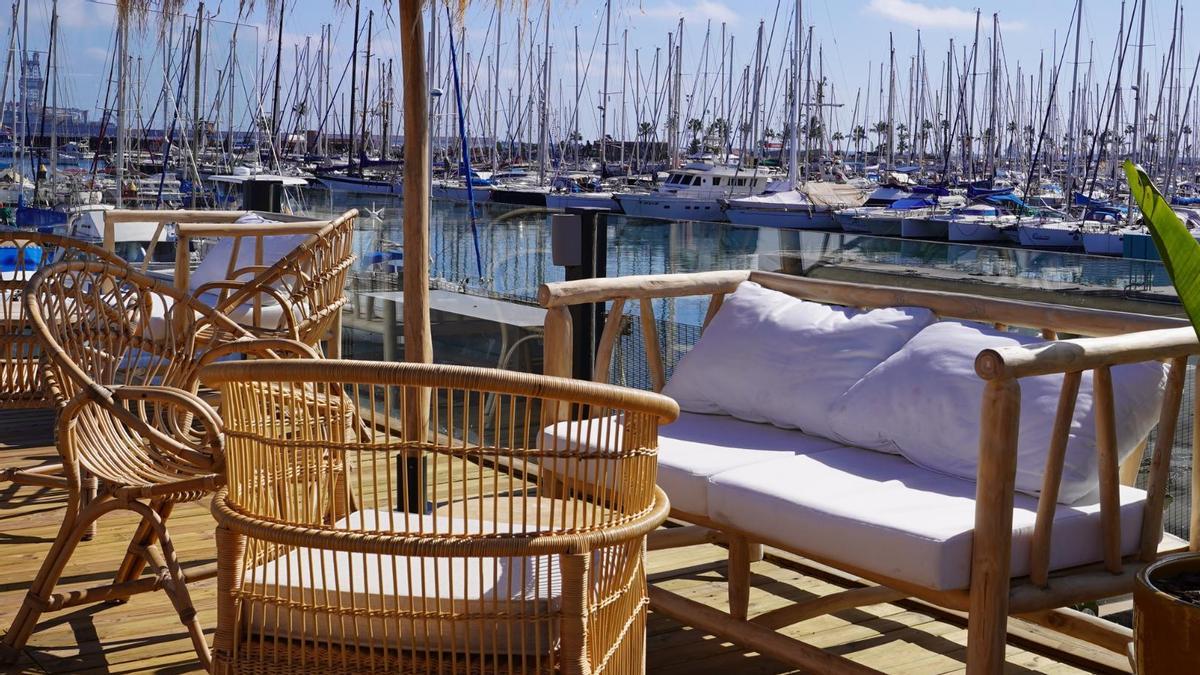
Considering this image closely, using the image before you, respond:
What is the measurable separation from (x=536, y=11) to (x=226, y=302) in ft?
4.47

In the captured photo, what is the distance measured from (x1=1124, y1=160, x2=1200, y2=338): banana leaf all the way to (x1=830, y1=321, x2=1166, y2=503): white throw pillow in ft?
2.43

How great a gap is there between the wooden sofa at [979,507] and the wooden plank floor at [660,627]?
0.63 feet

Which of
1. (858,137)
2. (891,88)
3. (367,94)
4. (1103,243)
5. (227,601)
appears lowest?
(227,601)

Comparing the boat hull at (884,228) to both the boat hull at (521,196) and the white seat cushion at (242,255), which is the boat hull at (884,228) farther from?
the boat hull at (521,196)

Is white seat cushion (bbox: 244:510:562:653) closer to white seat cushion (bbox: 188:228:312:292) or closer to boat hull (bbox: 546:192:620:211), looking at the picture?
white seat cushion (bbox: 188:228:312:292)

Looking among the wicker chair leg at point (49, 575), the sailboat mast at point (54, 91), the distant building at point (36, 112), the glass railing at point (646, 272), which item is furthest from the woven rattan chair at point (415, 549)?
the distant building at point (36, 112)

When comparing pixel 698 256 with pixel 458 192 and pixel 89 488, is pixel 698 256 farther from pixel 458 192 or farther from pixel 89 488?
pixel 458 192

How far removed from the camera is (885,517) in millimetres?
2574

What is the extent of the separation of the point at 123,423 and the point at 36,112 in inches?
443

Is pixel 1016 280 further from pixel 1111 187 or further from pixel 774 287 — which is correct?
pixel 1111 187

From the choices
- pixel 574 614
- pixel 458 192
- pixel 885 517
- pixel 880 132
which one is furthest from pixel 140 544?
Answer: pixel 880 132

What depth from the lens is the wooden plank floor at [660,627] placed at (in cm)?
308

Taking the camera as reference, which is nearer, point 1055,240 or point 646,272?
point 646,272

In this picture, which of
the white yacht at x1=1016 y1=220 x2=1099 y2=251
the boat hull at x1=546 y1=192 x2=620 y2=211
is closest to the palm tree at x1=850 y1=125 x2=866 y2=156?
the boat hull at x1=546 y1=192 x2=620 y2=211
